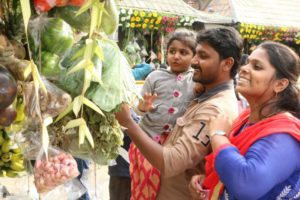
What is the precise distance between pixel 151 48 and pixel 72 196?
6.83 metres

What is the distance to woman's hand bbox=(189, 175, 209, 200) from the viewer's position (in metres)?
1.68

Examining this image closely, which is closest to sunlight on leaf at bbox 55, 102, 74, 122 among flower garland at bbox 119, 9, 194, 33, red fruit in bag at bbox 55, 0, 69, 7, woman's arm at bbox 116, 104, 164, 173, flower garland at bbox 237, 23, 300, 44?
red fruit in bag at bbox 55, 0, 69, 7

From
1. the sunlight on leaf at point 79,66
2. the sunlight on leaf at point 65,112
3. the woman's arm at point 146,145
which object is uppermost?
the sunlight on leaf at point 79,66

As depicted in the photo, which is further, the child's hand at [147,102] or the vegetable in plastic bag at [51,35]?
the child's hand at [147,102]

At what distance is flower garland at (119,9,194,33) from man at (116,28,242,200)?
5021mm

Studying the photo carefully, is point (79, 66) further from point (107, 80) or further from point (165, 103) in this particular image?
point (165, 103)

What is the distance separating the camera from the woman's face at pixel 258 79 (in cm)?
154

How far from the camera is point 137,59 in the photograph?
706 cm

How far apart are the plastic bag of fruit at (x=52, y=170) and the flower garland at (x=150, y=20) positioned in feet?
19.4

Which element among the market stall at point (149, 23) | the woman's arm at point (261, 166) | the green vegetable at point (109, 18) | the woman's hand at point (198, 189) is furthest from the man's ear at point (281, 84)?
the market stall at point (149, 23)

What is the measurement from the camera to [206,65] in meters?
1.80

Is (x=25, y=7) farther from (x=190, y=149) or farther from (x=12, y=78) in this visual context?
(x=190, y=149)

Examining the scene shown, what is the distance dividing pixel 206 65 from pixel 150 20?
225 inches

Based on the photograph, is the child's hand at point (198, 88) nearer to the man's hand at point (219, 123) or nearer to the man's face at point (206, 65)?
the man's face at point (206, 65)
